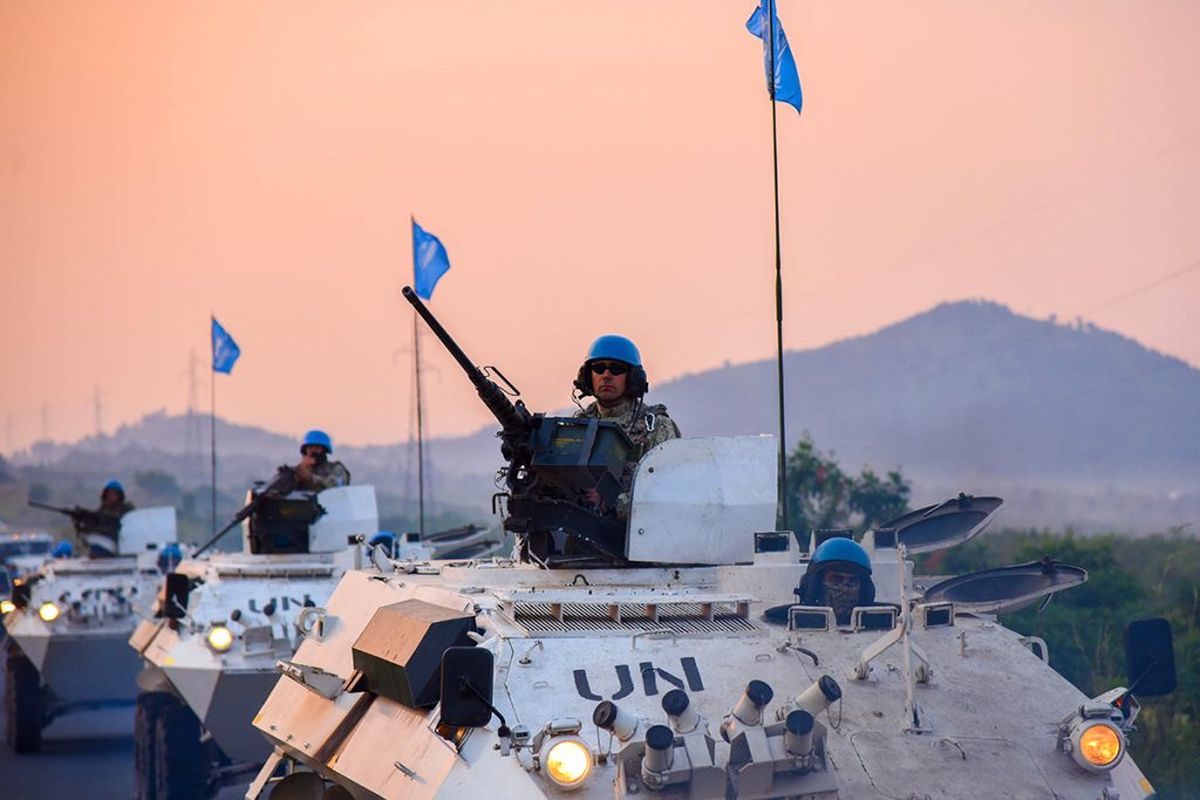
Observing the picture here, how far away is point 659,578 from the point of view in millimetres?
10945

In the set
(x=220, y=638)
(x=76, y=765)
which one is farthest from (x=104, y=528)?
(x=220, y=638)

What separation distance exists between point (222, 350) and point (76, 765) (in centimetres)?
1171

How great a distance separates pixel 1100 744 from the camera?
8422 millimetres

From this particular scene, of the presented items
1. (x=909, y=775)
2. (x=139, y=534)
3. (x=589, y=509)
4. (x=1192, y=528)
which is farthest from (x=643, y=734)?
(x=139, y=534)

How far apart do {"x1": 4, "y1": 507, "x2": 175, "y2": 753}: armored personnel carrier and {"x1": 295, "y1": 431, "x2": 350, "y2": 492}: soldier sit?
3526mm

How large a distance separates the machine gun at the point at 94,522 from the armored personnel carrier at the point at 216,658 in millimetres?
8175

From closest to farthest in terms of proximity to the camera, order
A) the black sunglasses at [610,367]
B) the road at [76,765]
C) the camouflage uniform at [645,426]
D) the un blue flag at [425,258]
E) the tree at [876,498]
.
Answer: the camouflage uniform at [645,426] < the black sunglasses at [610,367] < the road at [76,765] < the un blue flag at [425,258] < the tree at [876,498]

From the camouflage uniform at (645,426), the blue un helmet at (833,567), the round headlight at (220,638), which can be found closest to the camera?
the blue un helmet at (833,567)

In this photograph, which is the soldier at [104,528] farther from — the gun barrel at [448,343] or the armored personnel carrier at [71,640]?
the gun barrel at [448,343]

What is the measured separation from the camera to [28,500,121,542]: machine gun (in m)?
27.8

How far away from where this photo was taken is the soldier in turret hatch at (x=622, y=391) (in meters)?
11.8

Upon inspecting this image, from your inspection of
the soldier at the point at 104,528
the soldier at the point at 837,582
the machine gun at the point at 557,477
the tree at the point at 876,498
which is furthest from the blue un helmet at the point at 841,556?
the soldier at the point at 104,528

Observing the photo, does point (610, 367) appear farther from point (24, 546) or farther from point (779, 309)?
point (24, 546)

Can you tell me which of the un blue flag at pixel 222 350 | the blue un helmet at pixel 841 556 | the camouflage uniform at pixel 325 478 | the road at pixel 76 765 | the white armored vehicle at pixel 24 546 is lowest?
the road at pixel 76 765
